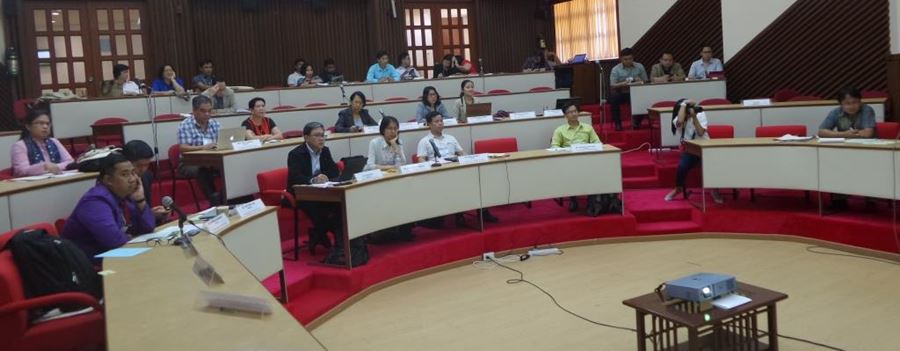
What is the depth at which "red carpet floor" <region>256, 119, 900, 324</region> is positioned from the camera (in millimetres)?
5566

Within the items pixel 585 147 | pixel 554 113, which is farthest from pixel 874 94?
pixel 585 147

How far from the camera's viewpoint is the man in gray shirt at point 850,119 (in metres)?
7.07

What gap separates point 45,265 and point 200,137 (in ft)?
13.7

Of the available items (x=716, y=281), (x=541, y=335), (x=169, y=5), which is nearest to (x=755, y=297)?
(x=716, y=281)

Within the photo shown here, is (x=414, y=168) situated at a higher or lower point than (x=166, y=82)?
lower

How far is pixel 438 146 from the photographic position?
24.3 feet

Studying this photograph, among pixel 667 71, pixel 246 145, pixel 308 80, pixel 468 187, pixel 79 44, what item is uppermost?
pixel 79 44

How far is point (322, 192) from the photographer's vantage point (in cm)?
564

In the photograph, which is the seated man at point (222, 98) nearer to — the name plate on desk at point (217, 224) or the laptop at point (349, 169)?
the laptop at point (349, 169)

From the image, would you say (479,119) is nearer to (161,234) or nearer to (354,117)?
(354,117)

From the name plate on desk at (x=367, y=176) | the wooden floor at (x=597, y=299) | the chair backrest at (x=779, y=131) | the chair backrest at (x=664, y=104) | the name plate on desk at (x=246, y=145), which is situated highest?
the chair backrest at (x=664, y=104)

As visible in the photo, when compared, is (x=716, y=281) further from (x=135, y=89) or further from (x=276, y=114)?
(x=135, y=89)

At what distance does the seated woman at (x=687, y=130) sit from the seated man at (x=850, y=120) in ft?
3.67

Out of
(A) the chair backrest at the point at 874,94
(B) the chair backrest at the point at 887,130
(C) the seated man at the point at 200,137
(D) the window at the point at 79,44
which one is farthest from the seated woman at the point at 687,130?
(D) the window at the point at 79,44
